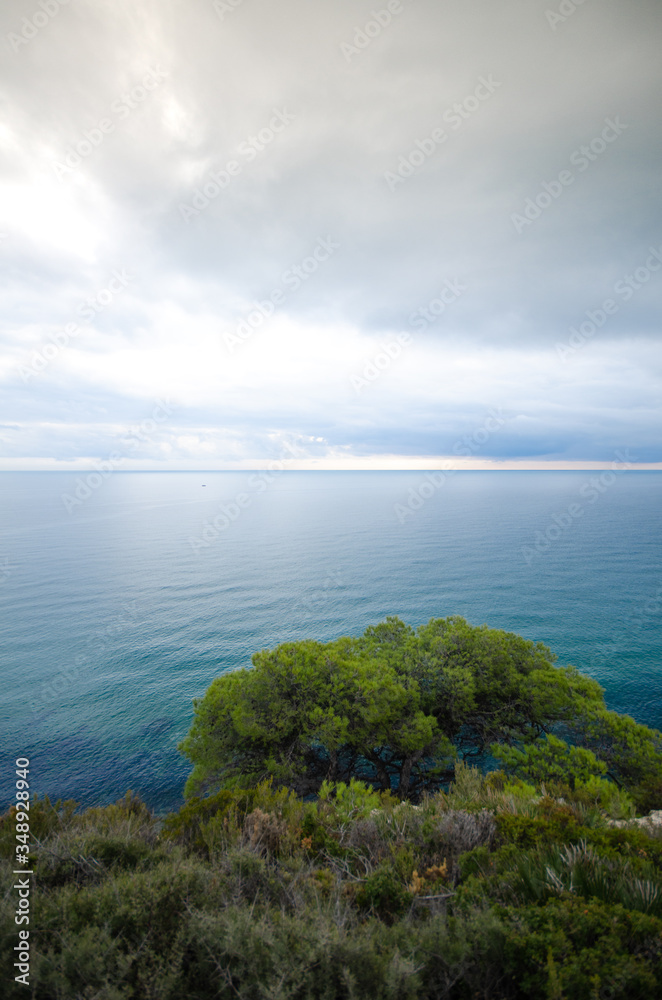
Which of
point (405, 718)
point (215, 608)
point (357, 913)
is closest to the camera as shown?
point (357, 913)

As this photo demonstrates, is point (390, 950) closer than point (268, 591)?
Yes

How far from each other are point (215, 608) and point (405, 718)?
121ft

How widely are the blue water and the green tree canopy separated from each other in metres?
8.86

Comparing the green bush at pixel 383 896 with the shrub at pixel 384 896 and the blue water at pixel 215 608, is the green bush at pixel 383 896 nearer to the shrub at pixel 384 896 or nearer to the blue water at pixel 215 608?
the shrub at pixel 384 896

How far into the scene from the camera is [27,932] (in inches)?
249

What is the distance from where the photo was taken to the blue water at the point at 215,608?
28.8 meters

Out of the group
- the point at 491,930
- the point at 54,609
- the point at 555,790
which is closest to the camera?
the point at 491,930

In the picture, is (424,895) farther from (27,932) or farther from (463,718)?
(463,718)

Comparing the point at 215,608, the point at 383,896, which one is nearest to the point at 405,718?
the point at 383,896

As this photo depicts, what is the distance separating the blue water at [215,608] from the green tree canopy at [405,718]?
8.86 meters

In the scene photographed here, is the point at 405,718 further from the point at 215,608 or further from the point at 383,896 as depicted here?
the point at 215,608

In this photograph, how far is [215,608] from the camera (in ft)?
169

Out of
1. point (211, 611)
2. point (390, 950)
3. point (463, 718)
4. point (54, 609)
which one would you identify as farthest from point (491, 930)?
point (54, 609)

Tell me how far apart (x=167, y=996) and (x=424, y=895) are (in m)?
5.10
